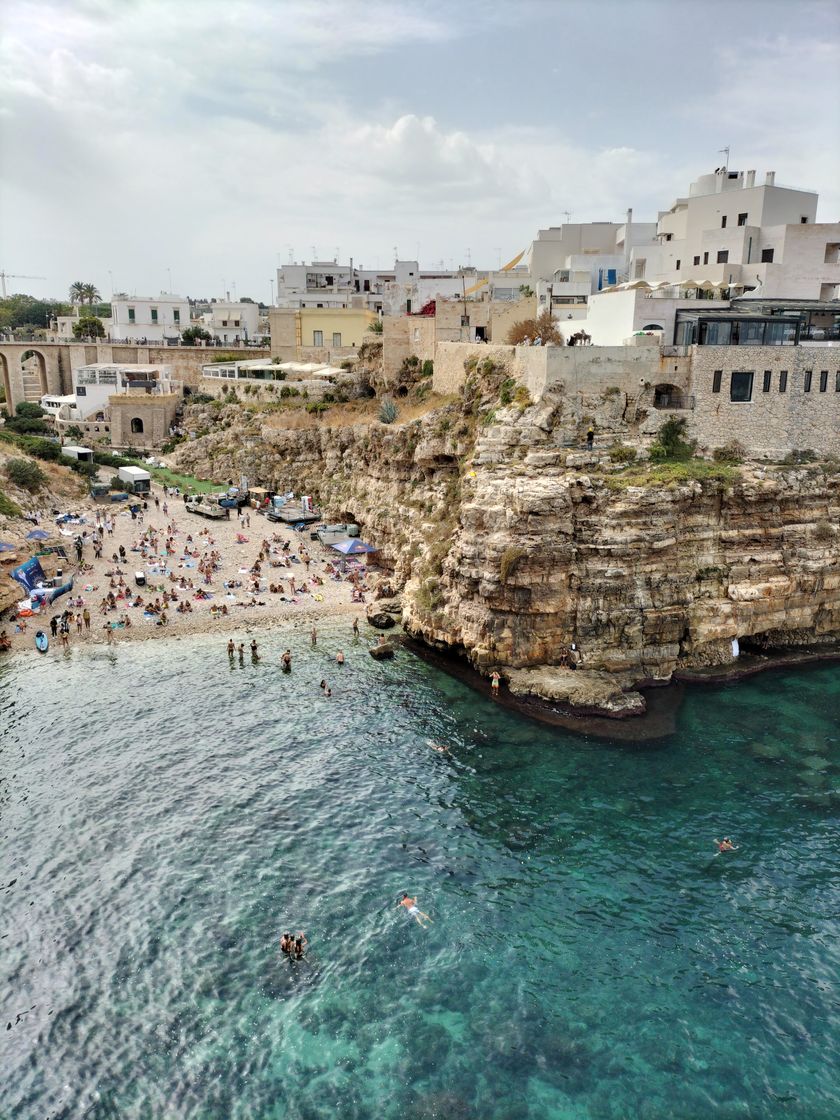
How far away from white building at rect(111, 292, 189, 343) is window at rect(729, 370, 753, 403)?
77.1m

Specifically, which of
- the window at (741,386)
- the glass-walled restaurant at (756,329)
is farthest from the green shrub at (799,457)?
the glass-walled restaurant at (756,329)

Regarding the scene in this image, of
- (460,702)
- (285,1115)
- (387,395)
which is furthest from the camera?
(387,395)

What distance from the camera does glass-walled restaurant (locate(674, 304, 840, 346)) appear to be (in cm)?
4200

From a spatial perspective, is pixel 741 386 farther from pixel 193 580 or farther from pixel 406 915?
pixel 193 580

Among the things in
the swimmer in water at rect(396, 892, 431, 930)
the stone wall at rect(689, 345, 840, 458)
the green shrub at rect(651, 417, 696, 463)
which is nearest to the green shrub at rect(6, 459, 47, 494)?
the green shrub at rect(651, 417, 696, 463)

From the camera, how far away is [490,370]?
47.1 metres

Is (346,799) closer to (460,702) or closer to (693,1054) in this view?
(460,702)

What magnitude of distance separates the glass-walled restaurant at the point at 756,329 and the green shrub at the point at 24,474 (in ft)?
156

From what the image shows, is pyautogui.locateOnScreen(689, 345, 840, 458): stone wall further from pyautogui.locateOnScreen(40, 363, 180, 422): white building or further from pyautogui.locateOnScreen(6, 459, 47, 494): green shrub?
pyautogui.locateOnScreen(40, 363, 180, 422): white building

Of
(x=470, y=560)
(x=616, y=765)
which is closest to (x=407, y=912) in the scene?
(x=616, y=765)

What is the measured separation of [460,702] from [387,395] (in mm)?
34252

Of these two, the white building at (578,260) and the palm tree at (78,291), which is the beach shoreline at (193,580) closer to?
the white building at (578,260)

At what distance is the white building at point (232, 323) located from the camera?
10262 centimetres

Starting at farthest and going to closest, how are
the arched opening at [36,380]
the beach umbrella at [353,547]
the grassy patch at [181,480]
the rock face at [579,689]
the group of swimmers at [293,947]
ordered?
the arched opening at [36,380]
the grassy patch at [181,480]
the beach umbrella at [353,547]
the rock face at [579,689]
the group of swimmers at [293,947]
